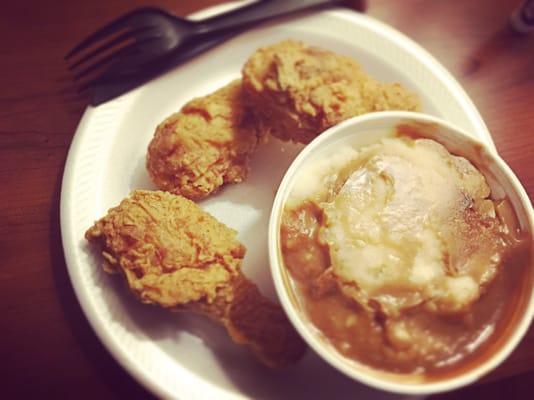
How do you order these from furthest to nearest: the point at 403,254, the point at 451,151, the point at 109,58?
the point at 109,58
the point at 451,151
the point at 403,254

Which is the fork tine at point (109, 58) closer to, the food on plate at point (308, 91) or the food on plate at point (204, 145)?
the food on plate at point (204, 145)

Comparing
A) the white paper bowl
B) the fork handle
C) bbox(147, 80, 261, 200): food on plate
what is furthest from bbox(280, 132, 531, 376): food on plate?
the fork handle

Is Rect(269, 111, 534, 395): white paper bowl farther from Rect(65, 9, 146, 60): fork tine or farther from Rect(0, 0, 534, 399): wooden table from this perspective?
Rect(65, 9, 146, 60): fork tine

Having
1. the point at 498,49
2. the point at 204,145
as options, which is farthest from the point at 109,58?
the point at 498,49

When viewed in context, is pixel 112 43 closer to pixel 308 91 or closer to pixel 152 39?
pixel 152 39

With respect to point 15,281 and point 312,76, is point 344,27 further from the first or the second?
point 15,281
